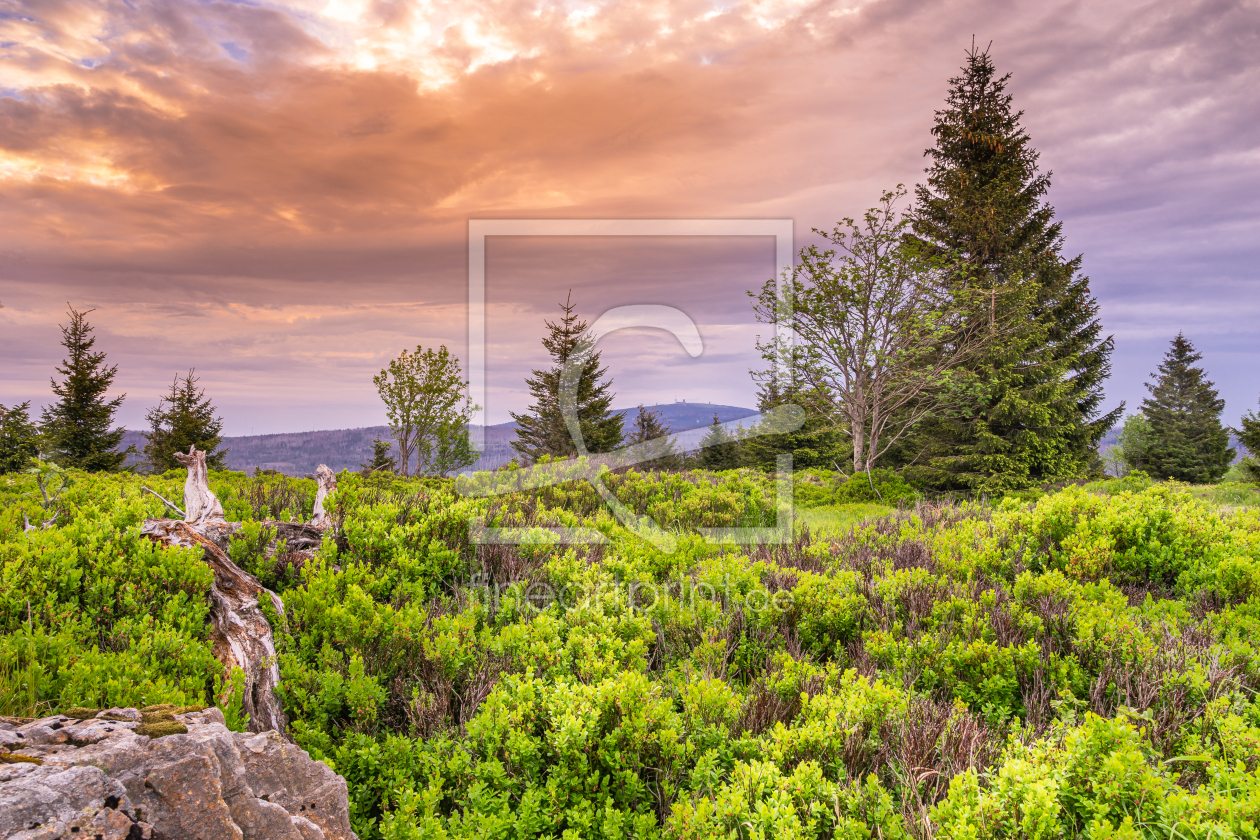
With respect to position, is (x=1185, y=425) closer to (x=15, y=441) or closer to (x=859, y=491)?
(x=859, y=491)

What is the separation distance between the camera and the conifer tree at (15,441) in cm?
1914

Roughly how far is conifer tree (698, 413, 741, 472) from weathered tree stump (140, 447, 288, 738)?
32363mm

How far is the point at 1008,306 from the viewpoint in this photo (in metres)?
18.5

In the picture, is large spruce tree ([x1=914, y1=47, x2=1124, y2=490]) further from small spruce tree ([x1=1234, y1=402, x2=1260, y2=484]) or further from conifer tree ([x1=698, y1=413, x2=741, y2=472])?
conifer tree ([x1=698, y1=413, x2=741, y2=472])

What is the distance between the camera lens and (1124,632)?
3.39m

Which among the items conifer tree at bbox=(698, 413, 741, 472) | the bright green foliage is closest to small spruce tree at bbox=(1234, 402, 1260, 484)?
the bright green foliage

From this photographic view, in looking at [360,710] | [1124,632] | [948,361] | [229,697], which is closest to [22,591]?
[229,697]

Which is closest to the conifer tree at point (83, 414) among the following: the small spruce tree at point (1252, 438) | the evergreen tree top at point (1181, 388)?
the small spruce tree at point (1252, 438)

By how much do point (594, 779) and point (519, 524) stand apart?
3359 mm

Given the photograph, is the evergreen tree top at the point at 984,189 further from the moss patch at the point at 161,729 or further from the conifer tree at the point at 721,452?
the moss patch at the point at 161,729

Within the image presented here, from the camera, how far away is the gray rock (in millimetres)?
1484

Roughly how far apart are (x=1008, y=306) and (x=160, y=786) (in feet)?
72.9

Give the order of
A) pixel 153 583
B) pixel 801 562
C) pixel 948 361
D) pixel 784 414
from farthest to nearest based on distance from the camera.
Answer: pixel 784 414
pixel 948 361
pixel 801 562
pixel 153 583

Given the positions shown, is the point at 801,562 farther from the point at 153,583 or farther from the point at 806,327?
the point at 806,327
